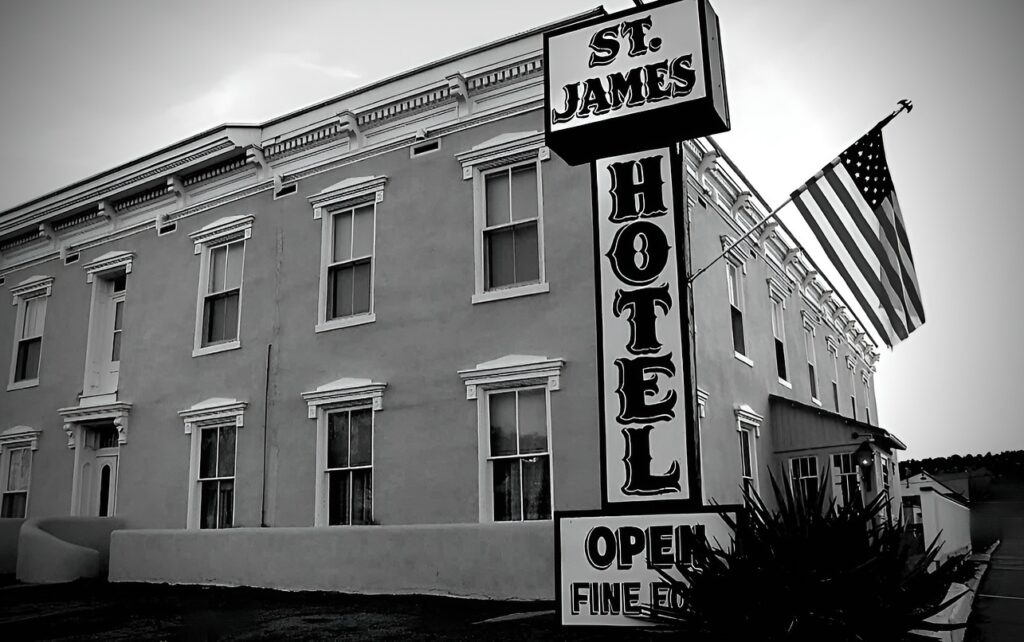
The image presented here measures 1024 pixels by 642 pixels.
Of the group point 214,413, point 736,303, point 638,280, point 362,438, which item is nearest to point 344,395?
point 362,438

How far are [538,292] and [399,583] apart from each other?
452 centimetres

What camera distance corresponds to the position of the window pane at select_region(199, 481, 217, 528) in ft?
53.1

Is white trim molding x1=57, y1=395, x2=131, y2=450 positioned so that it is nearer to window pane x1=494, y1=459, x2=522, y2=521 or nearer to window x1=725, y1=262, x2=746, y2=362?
window pane x1=494, y1=459, x2=522, y2=521

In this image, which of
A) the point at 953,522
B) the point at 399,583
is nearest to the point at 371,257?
the point at 399,583

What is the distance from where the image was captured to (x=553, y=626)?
9180 mm

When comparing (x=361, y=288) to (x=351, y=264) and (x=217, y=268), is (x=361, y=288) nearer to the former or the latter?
(x=351, y=264)

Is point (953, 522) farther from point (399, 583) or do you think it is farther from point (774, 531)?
point (774, 531)

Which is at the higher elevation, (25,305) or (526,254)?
(25,305)

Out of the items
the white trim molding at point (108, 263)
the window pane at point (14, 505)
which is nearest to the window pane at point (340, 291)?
the white trim molding at point (108, 263)

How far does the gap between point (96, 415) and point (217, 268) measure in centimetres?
401

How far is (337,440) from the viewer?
1489 centimetres

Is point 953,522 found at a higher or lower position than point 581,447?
lower

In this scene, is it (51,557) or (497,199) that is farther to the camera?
(51,557)

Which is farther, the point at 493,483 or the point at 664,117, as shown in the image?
the point at 493,483
